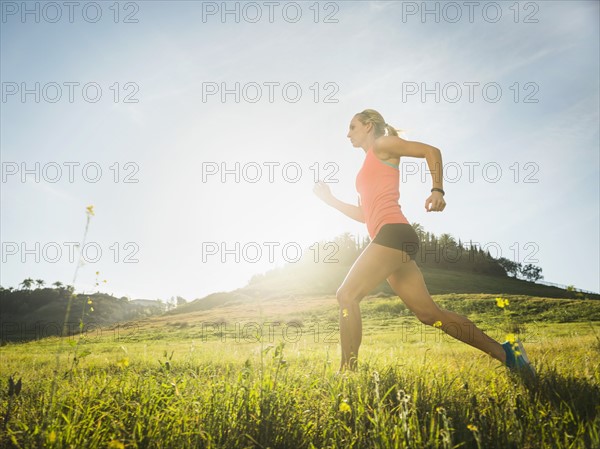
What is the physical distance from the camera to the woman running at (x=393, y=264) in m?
3.88

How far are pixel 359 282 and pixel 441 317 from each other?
89 centimetres

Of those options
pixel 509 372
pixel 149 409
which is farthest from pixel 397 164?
pixel 149 409

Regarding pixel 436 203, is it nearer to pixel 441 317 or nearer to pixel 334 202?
pixel 441 317

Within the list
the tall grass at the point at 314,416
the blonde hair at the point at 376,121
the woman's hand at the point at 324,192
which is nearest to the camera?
the tall grass at the point at 314,416

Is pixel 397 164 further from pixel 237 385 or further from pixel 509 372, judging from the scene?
pixel 237 385

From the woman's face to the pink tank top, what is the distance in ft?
1.22

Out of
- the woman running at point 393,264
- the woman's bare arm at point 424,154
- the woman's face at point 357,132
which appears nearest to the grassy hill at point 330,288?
the woman's face at point 357,132

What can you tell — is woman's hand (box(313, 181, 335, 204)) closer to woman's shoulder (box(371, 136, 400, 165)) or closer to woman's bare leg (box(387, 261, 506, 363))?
woman's shoulder (box(371, 136, 400, 165))

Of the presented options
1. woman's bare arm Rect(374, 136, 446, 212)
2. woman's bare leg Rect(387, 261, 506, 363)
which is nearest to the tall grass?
woman's bare leg Rect(387, 261, 506, 363)

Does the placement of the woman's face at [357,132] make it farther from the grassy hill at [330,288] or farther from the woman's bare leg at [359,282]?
the grassy hill at [330,288]

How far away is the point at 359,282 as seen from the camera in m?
3.99

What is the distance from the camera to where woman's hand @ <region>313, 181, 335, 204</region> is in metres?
5.43

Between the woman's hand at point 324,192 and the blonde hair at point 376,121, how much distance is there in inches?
41.5

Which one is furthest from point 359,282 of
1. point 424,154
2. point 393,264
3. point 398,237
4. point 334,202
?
point 334,202
